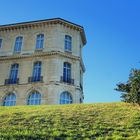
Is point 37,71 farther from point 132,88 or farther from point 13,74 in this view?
point 132,88

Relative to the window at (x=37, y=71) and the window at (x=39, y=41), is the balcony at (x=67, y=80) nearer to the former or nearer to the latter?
the window at (x=37, y=71)

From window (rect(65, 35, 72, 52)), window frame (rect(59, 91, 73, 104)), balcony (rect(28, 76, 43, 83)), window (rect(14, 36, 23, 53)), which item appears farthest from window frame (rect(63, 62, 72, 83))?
window (rect(14, 36, 23, 53))

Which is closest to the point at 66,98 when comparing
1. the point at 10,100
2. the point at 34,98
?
the point at 34,98

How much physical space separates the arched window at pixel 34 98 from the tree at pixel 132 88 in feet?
47.6

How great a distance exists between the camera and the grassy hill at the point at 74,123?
1092cm

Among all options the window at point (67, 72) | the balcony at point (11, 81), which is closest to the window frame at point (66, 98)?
the window at point (67, 72)

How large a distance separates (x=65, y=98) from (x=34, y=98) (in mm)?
3036

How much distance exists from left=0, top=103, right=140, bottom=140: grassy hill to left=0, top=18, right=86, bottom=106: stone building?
14791 millimetres

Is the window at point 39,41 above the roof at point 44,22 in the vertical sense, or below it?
below

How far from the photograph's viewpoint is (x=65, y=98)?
30.8 meters

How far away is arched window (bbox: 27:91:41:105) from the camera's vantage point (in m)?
30.1

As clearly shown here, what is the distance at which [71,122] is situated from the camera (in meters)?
12.7

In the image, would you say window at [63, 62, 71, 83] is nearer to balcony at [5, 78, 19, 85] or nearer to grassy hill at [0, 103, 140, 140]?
balcony at [5, 78, 19, 85]

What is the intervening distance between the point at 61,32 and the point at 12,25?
5847 mm
